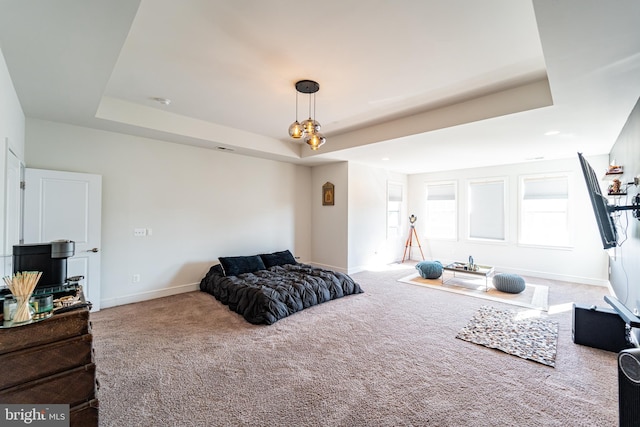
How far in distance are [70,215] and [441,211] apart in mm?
7866

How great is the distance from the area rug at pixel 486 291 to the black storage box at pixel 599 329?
3.74ft

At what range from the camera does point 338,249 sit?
636 centimetres

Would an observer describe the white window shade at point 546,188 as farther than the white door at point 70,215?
Yes

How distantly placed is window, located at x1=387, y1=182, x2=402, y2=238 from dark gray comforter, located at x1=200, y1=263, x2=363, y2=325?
3.11 metres

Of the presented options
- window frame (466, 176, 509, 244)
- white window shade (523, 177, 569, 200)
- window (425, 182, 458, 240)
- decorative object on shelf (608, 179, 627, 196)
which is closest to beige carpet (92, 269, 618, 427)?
decorative object on shelf (608, 179, 627, 196)

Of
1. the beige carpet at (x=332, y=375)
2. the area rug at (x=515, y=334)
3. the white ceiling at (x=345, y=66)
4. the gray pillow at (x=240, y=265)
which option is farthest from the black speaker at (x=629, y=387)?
the gray pillow at (x=240, y=265)

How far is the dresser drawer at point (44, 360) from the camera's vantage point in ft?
4.15

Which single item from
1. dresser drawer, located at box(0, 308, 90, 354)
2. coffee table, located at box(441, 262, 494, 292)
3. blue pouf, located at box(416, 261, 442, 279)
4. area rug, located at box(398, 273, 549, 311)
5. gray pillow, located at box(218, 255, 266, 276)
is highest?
dresser drawer, located at box(0, 308, 90, 354)

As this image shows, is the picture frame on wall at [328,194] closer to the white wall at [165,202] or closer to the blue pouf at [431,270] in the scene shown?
the white wall at [165,202]

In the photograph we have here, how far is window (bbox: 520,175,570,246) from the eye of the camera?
18.9 feet

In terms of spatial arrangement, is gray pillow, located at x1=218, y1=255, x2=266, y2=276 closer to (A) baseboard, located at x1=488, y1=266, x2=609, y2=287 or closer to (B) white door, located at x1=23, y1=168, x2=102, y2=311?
(B) white door, located at x1=23, y1=168, x2=102, y2=311

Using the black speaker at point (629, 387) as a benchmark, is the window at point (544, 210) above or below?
above

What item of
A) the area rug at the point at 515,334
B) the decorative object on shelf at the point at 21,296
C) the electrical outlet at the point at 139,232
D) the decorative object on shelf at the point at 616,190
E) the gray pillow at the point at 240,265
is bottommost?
the area rug at the point at 515,334

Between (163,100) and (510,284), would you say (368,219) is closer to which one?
(510,284)
